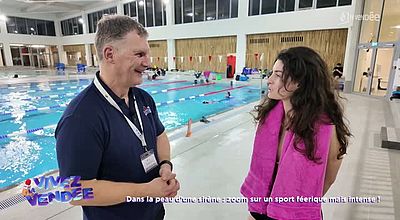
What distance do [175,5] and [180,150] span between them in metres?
16.4

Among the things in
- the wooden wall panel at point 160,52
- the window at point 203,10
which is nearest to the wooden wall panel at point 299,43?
the window at point 203,10

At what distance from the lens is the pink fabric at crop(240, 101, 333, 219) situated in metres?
1.04

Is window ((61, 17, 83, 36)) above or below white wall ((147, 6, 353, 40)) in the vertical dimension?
above

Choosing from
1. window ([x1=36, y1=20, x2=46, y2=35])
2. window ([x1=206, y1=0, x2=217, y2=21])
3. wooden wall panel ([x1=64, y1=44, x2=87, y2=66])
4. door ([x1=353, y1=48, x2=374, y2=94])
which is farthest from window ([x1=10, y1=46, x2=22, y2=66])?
door ([x1=353, y1=48, x2=374, y2=94])

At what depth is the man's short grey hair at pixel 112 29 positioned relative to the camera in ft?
3.10

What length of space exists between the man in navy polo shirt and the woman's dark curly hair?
0.63m

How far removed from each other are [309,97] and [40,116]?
7.66 m

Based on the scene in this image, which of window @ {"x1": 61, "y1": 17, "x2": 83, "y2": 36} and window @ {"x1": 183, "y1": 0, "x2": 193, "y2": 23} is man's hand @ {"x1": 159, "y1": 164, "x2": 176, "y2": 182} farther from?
window @ {"x1": 61, "y1": 17, "x2": 83, "y2": 36}

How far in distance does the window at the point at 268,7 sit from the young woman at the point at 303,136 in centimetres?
1384

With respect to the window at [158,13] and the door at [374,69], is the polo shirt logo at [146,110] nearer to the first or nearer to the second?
the door at [374,69]

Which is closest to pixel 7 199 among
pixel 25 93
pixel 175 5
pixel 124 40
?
pixel 124 40

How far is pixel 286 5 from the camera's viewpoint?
12820mm

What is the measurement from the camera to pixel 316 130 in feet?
3.42

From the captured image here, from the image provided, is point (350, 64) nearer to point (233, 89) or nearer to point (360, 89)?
point (360, 89)
